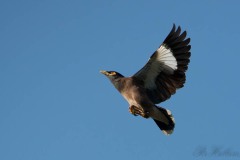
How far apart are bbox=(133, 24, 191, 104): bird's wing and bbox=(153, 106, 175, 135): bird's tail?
429mm

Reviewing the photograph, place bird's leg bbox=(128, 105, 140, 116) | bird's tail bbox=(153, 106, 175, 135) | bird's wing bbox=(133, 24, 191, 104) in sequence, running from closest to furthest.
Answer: bird's leg bbox=(128, 105, 140, 116)
bird's tail bbox=(153, 106, 175, 135)
bird's wing bbox=(133, 24, 191, 104)

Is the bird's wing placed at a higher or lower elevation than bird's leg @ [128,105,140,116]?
higher

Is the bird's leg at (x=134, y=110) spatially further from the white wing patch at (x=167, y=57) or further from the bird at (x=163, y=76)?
the white wing patch at (x=167, y=57)

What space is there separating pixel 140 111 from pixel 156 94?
876 mm

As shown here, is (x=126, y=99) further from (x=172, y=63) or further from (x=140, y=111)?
(x=172, y=63)

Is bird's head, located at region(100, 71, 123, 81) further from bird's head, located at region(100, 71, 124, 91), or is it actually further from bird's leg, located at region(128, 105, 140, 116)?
bird's leg, located at region(128, 105, 140, 116)

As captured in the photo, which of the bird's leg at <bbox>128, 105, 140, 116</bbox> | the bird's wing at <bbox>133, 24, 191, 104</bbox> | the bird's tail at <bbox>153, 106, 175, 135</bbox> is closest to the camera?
the bird's leg at <bbox>128, 105, 140, 116</bbox>

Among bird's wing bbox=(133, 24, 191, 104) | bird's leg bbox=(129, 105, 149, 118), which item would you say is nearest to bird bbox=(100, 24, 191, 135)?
bird's wing bbox=(133, 24, 191, 104)

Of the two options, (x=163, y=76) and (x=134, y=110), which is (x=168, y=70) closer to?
(x=163, y=76)

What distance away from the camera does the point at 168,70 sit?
9.52m

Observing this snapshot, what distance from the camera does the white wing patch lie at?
30.8ft

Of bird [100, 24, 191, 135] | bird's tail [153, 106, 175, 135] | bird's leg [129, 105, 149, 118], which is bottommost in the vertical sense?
bird's tail [153, 106, 175, 135]

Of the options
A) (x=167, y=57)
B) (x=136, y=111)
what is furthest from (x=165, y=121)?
(x=167, y=57)

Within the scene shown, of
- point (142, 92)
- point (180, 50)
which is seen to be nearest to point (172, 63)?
point (180, 50)
